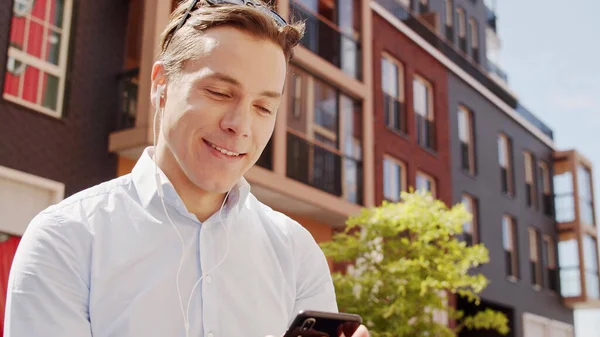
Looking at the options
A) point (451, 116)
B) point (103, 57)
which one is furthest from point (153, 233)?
point (451, 116)

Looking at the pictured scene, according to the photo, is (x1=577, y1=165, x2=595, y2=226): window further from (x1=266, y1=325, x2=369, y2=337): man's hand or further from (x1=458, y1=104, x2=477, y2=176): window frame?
(x1=266, y1=325, x2=369, y2=337): man's hand

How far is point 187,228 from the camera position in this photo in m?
1.89

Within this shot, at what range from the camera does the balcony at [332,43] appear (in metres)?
16.3

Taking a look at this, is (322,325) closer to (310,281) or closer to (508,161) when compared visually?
A: (310,281)

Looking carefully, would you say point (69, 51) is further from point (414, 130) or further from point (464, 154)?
point (464, 154)

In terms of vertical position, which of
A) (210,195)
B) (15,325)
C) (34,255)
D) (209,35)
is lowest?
(15,325)

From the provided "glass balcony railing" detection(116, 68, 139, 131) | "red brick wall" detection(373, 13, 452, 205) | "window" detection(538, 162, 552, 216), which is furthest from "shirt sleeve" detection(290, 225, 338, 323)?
"window" detection(538, 162, 552, 216)

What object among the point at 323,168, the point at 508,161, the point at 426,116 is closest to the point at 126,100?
the point at 323,168

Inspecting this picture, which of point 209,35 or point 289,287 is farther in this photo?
point 289,287

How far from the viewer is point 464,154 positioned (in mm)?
24250

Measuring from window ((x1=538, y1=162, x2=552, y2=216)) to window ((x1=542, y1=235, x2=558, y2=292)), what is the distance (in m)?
1.00

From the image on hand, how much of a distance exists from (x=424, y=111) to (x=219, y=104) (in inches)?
833

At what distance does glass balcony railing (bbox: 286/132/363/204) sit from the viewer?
48.7ft

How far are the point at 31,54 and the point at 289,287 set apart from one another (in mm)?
10385
